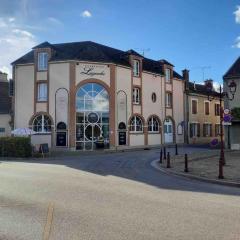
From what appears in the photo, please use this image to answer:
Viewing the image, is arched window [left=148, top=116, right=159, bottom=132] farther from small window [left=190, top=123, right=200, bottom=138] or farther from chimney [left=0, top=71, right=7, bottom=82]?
chimney [left=0, top=71, right=7, bottom=82]

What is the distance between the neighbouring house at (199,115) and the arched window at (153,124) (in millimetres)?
6141

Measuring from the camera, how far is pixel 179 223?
295 inches

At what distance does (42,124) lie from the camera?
35719 mm

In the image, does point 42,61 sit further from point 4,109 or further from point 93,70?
point 4,109

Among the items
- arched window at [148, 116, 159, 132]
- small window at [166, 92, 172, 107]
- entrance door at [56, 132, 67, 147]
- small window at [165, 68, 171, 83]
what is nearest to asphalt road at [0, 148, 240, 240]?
entrance door at [56, 132, 67, 147]

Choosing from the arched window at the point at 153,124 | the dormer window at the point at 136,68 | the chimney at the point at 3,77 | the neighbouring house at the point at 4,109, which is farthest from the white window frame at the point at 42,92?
the chimney at the point at 3,77

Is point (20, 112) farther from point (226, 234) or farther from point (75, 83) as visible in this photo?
point (226, 234)

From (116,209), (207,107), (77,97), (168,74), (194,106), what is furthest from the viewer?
(207,107)

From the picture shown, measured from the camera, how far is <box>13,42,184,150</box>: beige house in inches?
1383

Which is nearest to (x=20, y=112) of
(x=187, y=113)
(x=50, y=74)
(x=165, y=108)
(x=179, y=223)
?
Result: (x=50, y=74)

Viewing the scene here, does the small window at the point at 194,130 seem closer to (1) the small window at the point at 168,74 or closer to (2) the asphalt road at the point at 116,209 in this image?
(1) the small window at the point at 168,74

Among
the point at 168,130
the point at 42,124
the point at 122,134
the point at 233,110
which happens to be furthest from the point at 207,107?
the point at 42,124

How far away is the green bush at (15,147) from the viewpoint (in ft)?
91.0

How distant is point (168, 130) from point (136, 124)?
5.83 meters
